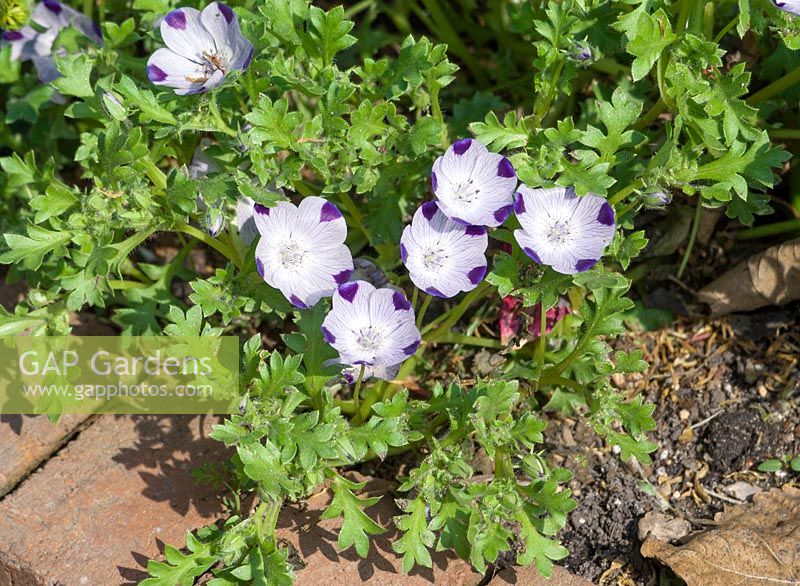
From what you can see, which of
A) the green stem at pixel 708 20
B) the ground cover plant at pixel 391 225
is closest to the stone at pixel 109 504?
the ground cover plant at pixel 391 225

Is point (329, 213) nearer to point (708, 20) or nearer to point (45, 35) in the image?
point (708, 20)

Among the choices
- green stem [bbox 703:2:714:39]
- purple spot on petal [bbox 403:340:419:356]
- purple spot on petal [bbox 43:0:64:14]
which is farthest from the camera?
purple spot on petal [bbox 43:0:64:14]

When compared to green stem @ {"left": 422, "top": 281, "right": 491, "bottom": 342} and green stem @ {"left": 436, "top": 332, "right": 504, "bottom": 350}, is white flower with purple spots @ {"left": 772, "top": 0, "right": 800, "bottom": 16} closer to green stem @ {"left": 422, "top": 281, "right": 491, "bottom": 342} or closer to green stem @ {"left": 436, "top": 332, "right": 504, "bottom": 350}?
green stem @ {"left": 422, "top": 281, "right": 491, "bottom": 342}

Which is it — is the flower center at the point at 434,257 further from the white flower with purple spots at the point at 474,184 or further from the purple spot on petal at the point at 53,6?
the purple spot on petal at the point at 53,6

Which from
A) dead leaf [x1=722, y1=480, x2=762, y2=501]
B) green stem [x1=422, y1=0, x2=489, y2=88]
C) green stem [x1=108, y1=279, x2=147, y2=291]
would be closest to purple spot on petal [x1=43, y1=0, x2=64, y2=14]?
green stem [x1=108, y1=279, x2=147, y2=291]

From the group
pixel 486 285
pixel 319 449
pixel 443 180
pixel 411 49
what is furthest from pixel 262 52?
pixel 319 449

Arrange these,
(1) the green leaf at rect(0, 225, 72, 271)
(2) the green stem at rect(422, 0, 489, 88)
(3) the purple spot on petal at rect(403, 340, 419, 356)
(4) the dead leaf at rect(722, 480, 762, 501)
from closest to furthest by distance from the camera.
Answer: (3) the purple spot on petal at rect(403, 340, 419, 356)
(1) the green leaf at rect(0, 225, 72, 271)
(4) the dead leaf at rect(722, 480, 762, 501)
(2) the green stem at rect(422, 0, 489, 88)
